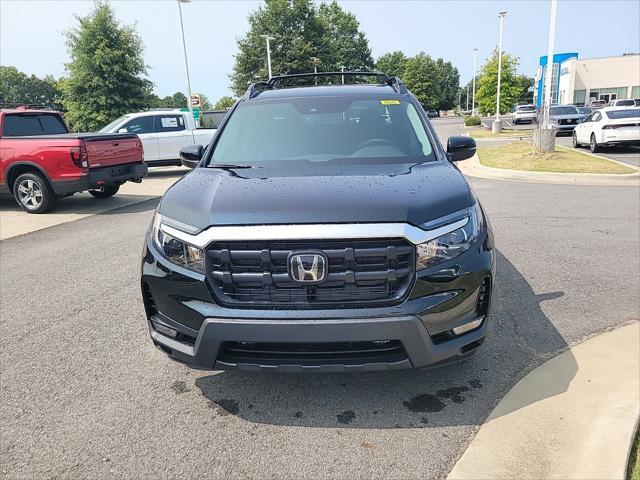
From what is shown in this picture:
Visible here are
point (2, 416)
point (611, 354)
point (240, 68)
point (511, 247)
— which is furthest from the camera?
point (240, 68)

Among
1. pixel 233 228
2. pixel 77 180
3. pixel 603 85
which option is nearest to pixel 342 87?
pixel 233 228

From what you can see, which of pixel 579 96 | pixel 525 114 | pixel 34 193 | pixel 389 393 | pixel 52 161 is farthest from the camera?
pixel 579 96

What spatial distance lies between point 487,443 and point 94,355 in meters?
2.68

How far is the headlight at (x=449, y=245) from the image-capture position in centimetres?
243

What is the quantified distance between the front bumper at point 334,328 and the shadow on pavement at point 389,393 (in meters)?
0.44

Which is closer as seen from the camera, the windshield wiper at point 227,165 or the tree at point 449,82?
the windshield wiper at point 227,165

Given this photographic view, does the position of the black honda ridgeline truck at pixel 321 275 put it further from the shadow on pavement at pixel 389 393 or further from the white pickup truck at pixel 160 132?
the white pickup truck at pixel 160 132

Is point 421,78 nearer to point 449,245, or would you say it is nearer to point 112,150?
point 112,150

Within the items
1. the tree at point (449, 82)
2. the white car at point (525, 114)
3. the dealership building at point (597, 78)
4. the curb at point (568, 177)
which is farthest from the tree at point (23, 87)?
the curb at point (568, 177)

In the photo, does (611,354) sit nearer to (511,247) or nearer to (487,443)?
(487,443)

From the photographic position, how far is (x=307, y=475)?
2312mm

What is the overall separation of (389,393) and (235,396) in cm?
92

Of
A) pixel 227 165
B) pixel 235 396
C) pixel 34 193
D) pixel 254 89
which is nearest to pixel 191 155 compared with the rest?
pixel 227 165

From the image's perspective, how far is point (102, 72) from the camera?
2358cm
